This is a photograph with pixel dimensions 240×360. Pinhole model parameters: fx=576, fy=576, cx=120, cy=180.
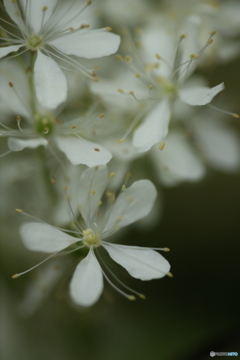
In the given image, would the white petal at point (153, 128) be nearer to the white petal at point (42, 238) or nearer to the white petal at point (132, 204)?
the white petal at point (132, 204)

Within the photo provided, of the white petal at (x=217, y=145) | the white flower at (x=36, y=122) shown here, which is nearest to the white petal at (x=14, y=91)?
the white flower at (x=36, y=122)

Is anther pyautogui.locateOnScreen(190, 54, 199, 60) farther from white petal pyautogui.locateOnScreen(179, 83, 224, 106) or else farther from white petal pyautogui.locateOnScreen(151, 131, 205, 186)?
white petal pyautogui.locateOnScreen(151, 131, 205, 186)

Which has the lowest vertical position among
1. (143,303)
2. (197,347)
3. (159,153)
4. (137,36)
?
(197,347)

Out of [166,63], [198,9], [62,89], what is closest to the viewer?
[62,89]

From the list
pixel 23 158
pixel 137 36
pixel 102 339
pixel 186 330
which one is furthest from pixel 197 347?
pixel 137 36

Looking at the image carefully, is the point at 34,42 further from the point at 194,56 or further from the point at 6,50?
the point at 194,56

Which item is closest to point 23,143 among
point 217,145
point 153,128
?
point 153,128

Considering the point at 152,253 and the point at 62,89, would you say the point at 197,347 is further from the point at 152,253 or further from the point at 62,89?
the point at 62,89
